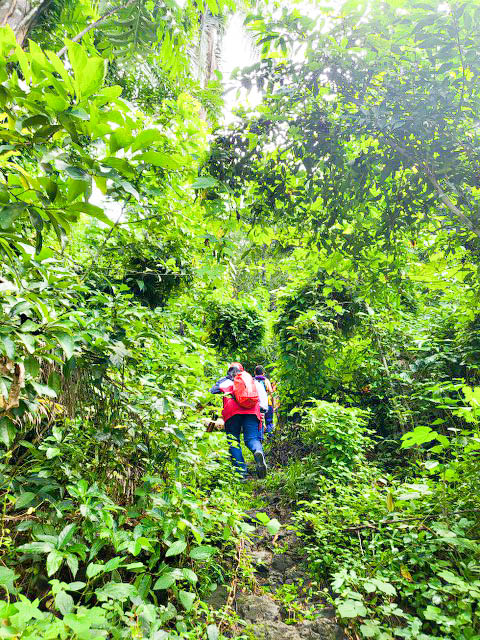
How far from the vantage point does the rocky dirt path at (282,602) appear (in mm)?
2109

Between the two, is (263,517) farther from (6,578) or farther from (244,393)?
(244,393)

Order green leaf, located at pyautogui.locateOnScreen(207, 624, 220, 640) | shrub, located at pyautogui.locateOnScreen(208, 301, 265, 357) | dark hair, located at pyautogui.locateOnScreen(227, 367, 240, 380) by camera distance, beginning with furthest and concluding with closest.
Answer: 1. shrub, located at pyautogui.locateOnScreen(208, 301, 265, 357)
2. dark hair, located at pyautogui.locateOnScreen(227, 367, 240, 380)
3. green leaf, located at pyautogui.locateOnScreen(207, 624, 220, 640)

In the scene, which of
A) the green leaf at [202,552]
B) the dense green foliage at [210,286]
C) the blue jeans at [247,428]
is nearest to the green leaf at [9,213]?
the dense green foliage at [210,286]

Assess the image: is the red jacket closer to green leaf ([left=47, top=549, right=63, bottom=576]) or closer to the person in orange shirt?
the person in orange shirt

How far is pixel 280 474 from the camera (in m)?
4.96

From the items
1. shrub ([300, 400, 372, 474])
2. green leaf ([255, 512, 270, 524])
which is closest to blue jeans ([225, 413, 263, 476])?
shrub ([300, 400, 372, 474])

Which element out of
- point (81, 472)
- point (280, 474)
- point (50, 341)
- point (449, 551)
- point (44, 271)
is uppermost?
point (44, 271)

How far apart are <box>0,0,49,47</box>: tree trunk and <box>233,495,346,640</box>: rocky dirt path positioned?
12.0 ft

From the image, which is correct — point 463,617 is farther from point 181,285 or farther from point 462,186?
point 181,285

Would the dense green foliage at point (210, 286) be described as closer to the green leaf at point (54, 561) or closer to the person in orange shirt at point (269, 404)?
the green leaf at point (54, 561)

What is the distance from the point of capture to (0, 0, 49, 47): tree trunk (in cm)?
192

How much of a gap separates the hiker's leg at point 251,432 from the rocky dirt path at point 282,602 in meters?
1.40

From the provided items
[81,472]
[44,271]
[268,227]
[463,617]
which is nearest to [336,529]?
[463,617]

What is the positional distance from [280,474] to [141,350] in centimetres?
341
